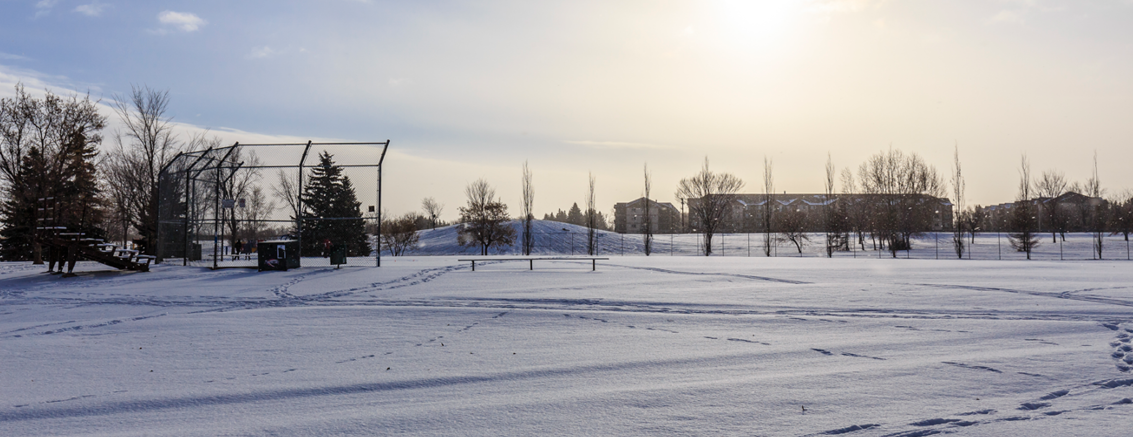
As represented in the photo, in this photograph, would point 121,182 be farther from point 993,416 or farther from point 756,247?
point 756,247

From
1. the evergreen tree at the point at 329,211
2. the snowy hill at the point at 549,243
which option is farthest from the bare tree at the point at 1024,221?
the evergreen tree at the point at 329,211

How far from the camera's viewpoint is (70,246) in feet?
49.1

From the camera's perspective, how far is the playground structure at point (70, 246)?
1484 centimetres

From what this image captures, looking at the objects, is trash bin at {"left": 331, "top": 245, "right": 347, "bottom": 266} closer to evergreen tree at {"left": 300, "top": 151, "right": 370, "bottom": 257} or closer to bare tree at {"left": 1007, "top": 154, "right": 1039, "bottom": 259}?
evergreen tree at {"left": 300, "top": 151, "right": 370, "bottom": 257}

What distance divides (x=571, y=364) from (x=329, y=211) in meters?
22.1

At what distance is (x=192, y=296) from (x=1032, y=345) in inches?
481

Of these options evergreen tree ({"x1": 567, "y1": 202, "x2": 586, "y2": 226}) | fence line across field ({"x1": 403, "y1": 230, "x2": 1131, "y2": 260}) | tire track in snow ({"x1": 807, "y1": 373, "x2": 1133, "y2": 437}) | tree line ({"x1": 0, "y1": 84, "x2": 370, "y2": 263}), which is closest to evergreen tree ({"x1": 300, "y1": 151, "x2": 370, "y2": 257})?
tree line ({"x1": 0, "y1": 84, "x2": 370, "y2": 263})

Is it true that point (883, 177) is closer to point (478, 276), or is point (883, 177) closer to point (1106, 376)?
point (478, 276)

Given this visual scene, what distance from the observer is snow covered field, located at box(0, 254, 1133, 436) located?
3611 millimetres

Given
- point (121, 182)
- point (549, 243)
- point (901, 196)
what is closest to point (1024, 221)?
point (901, 196)

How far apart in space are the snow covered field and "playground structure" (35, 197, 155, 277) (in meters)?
5.79

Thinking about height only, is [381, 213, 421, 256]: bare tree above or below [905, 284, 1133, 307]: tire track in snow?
above

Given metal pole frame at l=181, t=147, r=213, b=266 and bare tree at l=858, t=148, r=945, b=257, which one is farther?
bare tree at l=858, t=148, r=945, b=257

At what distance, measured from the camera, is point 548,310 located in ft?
28.0
